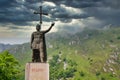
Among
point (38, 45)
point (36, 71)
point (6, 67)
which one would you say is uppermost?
point (38, 45)

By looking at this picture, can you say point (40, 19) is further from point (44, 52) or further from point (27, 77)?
point (27, 77)

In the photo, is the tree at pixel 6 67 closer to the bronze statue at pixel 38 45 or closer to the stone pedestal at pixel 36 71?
the bronze statue at pixel 38 45

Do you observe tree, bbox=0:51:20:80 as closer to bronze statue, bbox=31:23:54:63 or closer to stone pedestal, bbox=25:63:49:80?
bronze statue, bbox=31:23:54:63

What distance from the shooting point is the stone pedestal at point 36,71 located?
88.2ft

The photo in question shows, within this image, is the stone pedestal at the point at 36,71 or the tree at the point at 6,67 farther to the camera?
the tree at the point at 6,67

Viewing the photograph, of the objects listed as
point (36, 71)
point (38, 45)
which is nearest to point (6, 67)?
point (38, 45)

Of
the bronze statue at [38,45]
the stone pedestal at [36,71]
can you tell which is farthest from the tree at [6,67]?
the stone pedestal at [36,71]


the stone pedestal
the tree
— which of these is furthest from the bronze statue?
the tree

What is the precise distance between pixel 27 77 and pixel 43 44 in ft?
9.43

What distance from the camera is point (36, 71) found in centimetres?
2689

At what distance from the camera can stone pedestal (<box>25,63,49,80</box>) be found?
26875mm

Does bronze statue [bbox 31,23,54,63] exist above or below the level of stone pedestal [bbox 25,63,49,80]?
above

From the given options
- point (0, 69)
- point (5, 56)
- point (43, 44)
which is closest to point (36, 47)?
point (43, 44)

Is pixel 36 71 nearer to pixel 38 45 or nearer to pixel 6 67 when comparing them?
pixel 38 45
